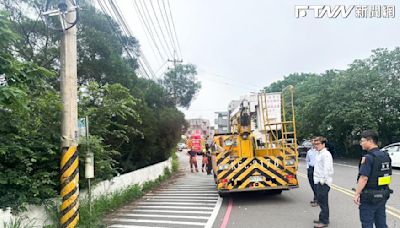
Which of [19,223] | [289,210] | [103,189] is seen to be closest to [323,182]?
[289,210]

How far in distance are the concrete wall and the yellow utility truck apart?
112 inches

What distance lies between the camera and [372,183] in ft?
16.8

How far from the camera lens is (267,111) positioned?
10.4 meters

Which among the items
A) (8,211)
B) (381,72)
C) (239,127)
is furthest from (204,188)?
(381,72)

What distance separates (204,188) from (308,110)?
62.1 ft

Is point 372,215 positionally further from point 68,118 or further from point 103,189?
point 103,189

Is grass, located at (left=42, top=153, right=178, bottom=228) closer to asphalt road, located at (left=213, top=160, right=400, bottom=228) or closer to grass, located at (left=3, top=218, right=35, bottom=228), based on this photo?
grass, located at (left=3, top=218, right=35, bottom=228)

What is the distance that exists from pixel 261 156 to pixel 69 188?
5.73 metres

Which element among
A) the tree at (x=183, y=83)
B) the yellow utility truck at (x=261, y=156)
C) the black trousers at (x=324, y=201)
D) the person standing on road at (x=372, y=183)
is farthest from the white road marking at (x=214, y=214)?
the tree at (x=183, y=83)

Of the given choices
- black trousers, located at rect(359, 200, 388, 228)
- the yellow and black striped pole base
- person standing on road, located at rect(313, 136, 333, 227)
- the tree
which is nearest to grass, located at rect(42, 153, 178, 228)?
the yellow and black striped pole base

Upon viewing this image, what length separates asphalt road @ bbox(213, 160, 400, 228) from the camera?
302 inches

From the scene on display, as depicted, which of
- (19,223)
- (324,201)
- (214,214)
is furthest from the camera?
(214,214)

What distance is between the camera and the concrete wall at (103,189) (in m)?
6.15

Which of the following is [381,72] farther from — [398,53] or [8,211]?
[8,211]
